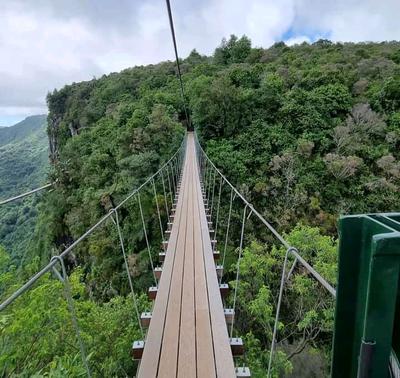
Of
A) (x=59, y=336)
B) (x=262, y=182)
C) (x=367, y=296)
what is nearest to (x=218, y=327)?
(x=367, y=296)

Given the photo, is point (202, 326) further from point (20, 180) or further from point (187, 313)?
point (20, 180)

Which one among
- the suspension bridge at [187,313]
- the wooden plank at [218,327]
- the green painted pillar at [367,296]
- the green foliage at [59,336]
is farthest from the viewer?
the green foliage at [59,336]

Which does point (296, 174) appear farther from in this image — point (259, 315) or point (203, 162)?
point (259, 315)

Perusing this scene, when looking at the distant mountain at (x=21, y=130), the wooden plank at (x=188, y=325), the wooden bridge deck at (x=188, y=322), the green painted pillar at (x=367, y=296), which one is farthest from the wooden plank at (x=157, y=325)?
the distant mountain at (x=21, y=130)

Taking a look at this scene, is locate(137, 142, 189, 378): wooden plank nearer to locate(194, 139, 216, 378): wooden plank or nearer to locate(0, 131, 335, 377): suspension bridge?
locate(0, 131, 335, 377): suspension bridge

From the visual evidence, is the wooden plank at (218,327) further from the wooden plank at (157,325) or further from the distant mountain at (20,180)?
the distant mountain at (20,180)

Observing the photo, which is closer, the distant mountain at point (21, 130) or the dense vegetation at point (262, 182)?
the dense vegetation at point (262, 182)

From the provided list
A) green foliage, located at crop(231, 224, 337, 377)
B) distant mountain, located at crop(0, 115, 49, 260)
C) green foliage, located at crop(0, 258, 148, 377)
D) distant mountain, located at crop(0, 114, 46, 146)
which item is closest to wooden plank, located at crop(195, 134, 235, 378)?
green foliage, located at crop(0, 258, 148, 377)
